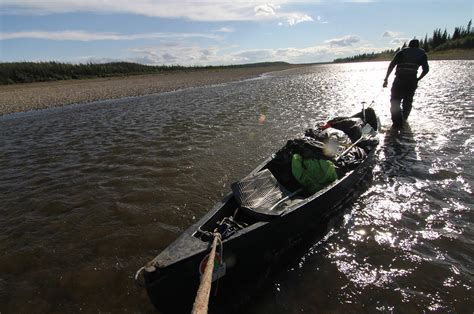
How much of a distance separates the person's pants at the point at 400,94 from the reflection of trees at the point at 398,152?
502mm

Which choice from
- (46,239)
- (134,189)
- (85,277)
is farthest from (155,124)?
(85,277)

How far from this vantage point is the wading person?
1129cm

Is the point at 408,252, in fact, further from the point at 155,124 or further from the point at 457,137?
the point at 155,124

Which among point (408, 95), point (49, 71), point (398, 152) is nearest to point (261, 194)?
point (398, 152)

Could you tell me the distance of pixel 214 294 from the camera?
4156 mm

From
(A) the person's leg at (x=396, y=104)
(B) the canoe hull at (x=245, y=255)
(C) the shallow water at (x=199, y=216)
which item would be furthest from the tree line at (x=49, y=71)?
(B) the canoe hull at (x=245, y=255)

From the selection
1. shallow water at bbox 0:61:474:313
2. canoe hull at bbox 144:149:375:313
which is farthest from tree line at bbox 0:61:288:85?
canoe hull at bbox 144:149:375:313

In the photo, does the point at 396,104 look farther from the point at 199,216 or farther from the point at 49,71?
the point at 49,71

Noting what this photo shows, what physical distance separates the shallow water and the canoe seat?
984 mm

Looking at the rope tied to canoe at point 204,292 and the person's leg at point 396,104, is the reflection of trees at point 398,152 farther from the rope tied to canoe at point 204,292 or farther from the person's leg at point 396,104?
the rope tied to canoe at point 204,292

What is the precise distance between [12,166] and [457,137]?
1506 centimetres

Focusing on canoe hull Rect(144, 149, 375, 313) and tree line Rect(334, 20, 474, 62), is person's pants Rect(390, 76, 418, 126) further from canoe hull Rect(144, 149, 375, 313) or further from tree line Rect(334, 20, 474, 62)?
tree line Rect(334, 20, 474, 62)

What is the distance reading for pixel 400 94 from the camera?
39.7ft

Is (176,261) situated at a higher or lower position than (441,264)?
higher
